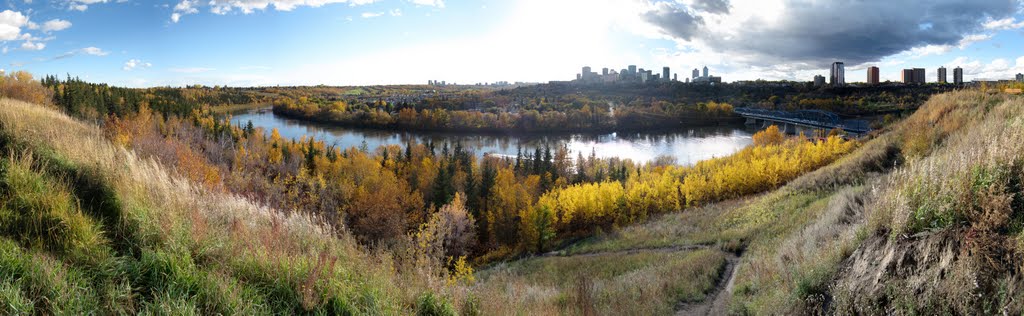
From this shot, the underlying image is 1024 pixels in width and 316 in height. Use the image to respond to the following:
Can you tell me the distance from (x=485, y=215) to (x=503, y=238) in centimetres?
427

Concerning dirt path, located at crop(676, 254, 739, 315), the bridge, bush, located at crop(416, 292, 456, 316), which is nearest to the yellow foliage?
the bridge

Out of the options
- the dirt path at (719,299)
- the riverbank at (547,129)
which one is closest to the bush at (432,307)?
the dirt path at (719,299)

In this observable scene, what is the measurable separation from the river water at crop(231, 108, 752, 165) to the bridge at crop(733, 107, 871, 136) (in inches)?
168

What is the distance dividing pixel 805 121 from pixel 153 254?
4173 inches

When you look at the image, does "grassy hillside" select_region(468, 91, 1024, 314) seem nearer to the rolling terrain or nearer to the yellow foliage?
the rolling terrain

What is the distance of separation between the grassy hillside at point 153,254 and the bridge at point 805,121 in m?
86.0

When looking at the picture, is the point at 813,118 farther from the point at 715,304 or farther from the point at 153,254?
the point at 153,254

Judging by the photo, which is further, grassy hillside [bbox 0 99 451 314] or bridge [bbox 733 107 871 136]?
bridge [bbox 733 107 871 136]

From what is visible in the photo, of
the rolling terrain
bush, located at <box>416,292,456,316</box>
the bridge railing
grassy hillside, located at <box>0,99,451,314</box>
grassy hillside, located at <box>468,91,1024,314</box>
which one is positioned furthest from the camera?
the bridge railing

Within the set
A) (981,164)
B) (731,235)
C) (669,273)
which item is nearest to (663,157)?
(731,235)

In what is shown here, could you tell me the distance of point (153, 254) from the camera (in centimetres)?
421

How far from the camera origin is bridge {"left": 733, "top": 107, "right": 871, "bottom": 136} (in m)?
81.8

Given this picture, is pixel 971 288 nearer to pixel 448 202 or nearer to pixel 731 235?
pixel 731 235

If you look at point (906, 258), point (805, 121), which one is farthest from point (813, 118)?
point (906, 258)
